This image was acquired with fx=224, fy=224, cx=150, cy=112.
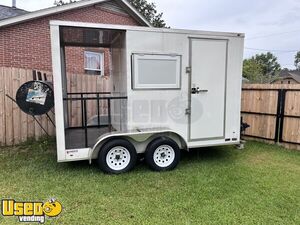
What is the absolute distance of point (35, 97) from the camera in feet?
13.9

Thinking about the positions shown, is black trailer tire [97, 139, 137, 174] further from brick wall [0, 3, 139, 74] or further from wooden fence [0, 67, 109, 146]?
brick wall [0, 3, 139, 74]

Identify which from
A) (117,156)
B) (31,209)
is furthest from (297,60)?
(31,209)

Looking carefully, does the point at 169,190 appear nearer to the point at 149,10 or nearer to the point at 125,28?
the point at 125,28

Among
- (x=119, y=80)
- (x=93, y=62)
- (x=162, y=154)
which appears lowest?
(x=162, y=154)

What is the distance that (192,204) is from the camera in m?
2.98

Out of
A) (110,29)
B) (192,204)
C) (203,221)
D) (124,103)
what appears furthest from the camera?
(124,103)

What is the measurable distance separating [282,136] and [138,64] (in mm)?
4314

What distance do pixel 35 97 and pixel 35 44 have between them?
4.82 metres

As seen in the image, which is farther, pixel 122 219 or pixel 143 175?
pixel 143 175

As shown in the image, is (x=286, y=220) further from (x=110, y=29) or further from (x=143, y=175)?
(x=110, y=29)

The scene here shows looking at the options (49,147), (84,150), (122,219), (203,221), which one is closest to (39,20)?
(49,147)

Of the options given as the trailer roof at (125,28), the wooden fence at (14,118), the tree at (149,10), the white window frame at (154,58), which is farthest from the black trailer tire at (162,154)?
the tree at (149,10)

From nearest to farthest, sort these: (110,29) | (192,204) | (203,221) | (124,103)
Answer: (203,221) < (192,204) < (110,29) < (124,103)

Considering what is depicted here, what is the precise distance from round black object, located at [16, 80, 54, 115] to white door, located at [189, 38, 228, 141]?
2735 mm
